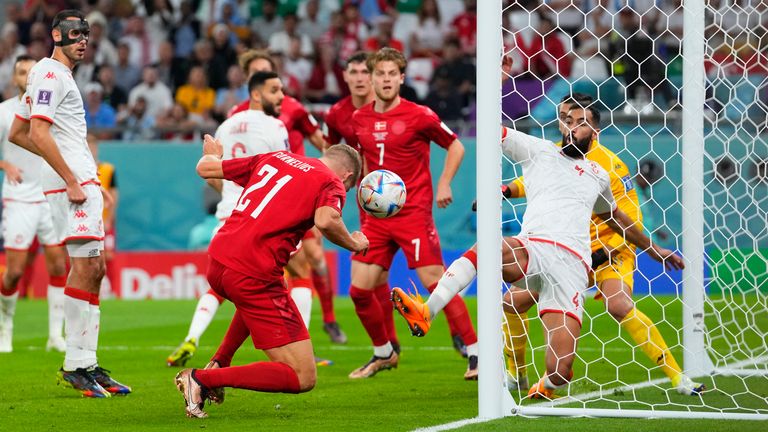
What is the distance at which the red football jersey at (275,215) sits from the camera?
19.5ft

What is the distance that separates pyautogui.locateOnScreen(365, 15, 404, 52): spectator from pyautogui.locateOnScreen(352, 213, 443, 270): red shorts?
9.37m

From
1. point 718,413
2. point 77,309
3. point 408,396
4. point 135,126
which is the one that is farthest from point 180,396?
point 135,126

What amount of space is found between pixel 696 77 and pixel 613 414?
2926mm

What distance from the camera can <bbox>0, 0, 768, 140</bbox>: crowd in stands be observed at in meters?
16.3

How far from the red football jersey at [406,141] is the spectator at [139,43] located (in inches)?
447

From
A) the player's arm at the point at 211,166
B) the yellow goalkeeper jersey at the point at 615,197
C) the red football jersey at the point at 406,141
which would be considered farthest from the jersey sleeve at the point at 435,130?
the player's arm at the point at 211,166

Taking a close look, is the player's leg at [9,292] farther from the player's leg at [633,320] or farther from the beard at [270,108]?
the player's leg at [633,320]

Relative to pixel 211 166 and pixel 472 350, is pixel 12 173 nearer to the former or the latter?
pixel 472 350

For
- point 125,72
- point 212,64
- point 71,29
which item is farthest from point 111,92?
point 71,29

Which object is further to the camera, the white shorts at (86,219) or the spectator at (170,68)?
the spectator at (170,68)

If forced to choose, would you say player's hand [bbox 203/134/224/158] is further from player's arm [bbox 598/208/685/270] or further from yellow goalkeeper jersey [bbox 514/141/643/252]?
yellow goalkeeper jersey [bbox 514/141/643/252]

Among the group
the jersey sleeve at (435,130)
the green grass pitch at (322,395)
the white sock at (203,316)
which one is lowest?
the green grass pitch at (322,395)

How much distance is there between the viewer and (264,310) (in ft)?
19.5

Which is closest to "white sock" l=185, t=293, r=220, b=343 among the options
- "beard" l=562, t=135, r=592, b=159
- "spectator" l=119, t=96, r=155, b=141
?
"beard" l=562, t=135, r=592, b=159
